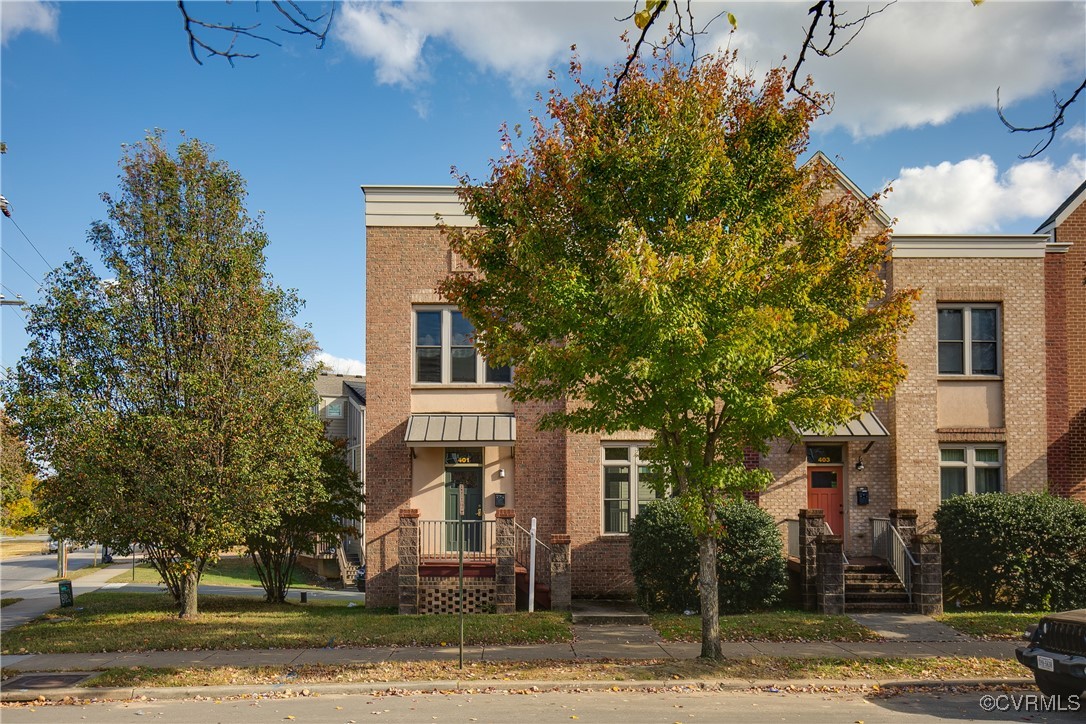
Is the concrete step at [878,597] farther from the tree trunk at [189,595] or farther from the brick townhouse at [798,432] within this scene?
the tree trunk at [189,595]

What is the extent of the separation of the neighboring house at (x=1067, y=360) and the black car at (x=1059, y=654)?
10.1m

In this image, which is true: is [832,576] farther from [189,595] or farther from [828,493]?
[189,595]

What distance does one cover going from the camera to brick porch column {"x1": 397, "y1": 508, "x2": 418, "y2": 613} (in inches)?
664

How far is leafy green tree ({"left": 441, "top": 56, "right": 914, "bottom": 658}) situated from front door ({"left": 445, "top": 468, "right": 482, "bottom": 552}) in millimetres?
6444

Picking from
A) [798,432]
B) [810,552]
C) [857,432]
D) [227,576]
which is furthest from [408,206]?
[227,576]

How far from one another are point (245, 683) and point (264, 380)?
6.44 metres

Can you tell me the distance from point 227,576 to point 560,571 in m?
21.1

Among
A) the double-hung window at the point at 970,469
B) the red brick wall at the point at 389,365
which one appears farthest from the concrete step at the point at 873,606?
the red brick wall at the point at 389,365

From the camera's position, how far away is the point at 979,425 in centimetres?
1930

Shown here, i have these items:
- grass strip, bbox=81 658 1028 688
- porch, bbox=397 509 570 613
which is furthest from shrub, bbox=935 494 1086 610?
porch, bbox=397 509 570 613

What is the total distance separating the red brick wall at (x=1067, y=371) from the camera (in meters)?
19.2

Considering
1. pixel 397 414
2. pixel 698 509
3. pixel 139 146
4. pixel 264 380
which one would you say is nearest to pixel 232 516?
pixel 264 380

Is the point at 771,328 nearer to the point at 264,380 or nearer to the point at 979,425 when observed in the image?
the point at 264,380

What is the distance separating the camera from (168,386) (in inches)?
630
